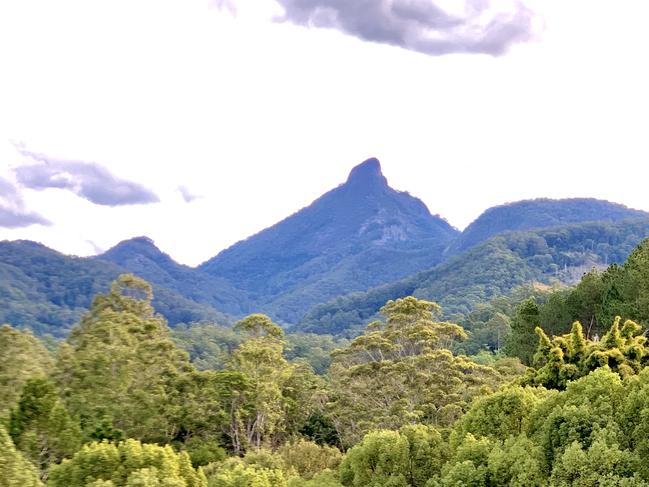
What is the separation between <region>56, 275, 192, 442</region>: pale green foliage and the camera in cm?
2939

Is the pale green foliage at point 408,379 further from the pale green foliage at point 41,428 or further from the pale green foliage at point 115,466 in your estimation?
the pale green foliage at point 41,428

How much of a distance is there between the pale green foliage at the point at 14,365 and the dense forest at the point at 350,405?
7 centimetres

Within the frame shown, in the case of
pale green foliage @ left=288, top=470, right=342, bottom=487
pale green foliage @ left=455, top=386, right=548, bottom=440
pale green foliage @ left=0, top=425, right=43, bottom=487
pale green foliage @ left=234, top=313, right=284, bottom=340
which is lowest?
pale green foliage @ left=288, top=470, right=342, bottom=487

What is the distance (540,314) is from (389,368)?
19.2 meters

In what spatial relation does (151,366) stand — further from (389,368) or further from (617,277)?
(617,277)

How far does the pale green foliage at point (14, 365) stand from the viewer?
27969 mm

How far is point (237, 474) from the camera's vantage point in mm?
18125

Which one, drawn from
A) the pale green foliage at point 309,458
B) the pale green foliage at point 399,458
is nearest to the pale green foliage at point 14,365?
the pale green foliage at point 309,458

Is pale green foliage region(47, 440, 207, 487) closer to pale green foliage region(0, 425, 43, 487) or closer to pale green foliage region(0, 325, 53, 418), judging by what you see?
pale green foliage region(0, 425, 43, 487)

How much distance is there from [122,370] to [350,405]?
1130cm

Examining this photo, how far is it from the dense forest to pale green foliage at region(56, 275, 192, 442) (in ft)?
0.25

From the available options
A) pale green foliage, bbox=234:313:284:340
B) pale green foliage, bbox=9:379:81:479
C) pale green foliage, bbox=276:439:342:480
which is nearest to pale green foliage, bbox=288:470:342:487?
pale green foliage, bbox=276:439:342:480

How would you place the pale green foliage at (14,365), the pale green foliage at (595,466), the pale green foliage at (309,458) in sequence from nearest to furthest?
the pale green foliage at (595,466), the pale green foliage at (14,365), the pale green foliage at (309,458)

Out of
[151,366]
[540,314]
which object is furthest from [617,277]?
[151,366]
